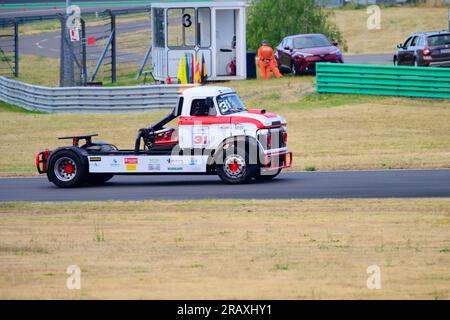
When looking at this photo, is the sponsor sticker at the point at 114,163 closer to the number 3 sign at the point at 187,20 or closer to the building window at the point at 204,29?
the building window at the point at 204,29

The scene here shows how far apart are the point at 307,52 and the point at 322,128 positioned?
7425 mm

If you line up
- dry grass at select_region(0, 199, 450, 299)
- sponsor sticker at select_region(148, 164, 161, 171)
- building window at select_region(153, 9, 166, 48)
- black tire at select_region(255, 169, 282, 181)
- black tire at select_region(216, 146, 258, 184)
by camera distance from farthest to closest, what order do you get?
building window at select_region(153, 9, 166, 48)
black tire at select_region(255, 169, 282, 181)
sponsor sticker at select_region(148, 164, 161, 171)
black tire at select_region(216, 146, 258, 184)
dry grass at select_region(0, 199, 450, 299)

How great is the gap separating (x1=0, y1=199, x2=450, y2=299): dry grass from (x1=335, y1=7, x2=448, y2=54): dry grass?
36553mm

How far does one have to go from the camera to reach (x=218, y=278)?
38.4ft

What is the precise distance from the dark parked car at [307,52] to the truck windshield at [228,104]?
623 inches

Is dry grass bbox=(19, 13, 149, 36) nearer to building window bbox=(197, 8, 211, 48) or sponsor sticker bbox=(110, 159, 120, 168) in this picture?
building window bbox=(197, 8, 211, 48)

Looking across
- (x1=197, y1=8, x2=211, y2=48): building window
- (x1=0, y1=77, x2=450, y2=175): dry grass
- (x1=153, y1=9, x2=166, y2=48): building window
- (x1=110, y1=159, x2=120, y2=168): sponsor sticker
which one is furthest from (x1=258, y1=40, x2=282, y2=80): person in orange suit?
(x1=110, y1=159, x2=120, y2=168): sponsor sticker

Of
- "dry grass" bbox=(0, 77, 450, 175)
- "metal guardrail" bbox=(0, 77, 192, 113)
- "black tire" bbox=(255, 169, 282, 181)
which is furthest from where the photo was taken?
"metal guardrail" bbox=(0, 77, 192, 113)

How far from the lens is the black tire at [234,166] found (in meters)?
19.3

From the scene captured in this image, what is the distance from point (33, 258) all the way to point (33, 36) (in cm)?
5574

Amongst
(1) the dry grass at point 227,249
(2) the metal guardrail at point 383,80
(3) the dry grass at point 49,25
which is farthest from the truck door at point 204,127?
(3) the dry grass at point 49,25

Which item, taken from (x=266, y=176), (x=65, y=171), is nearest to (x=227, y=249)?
(x=266, y=176)

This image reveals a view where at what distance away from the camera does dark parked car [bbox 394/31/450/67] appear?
A: 33375 millimetres
